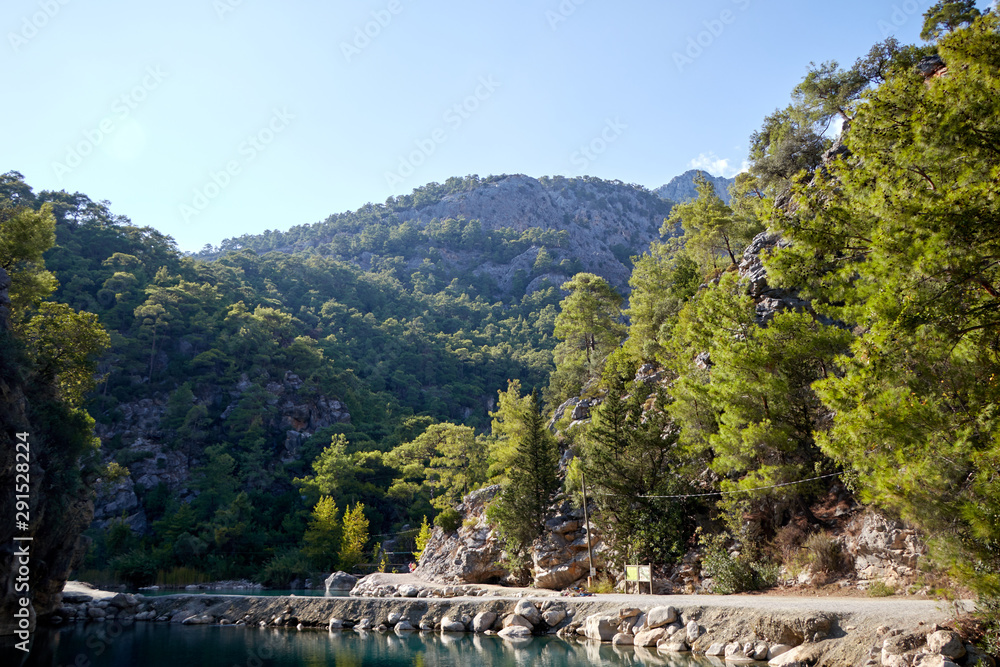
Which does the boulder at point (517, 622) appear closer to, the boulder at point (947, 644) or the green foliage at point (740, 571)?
the green foliage at point (740, 571)

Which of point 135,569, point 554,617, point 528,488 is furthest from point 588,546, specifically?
point 135,569

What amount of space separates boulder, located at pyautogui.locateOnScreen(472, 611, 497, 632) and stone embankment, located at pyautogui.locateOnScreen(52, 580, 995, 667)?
0.04 metres

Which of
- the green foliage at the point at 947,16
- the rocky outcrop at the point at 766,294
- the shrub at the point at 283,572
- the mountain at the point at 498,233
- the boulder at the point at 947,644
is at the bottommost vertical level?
the shrub at the point at 283,572

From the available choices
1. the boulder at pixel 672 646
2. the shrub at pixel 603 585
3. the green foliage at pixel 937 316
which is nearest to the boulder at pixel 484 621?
the shrub at pixel 603 585

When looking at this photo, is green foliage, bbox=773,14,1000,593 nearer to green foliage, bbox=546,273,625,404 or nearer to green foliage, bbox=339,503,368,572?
green foliage, bbox=546,273,625,404

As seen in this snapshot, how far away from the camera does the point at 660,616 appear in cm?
1673

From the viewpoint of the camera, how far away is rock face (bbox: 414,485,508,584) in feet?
110

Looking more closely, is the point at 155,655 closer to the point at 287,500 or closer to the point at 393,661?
the point at 393,661

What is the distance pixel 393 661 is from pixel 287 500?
157ft

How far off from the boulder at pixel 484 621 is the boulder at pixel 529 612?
1276 millimetres

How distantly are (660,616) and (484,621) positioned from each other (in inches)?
287

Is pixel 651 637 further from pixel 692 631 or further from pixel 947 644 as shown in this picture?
pixel 947 644

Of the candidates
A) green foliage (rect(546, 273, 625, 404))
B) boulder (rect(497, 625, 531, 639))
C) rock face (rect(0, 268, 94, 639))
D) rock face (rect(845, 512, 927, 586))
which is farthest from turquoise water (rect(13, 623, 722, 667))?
green foliage (rect(546, 273, 625, 404))

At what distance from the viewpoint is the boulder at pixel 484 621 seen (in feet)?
69.0
